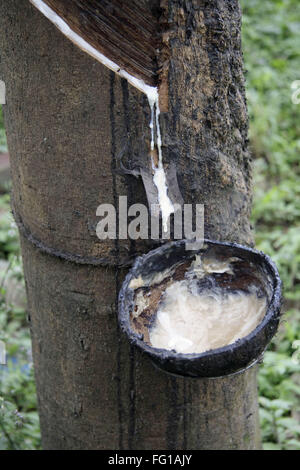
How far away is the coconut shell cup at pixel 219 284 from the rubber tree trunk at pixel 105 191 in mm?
81

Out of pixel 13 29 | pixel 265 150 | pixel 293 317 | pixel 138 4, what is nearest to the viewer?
pixel 138 4

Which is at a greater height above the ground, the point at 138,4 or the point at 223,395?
the point at 138,4

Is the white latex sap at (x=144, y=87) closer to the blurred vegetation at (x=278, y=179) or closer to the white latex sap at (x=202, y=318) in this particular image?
the white latex sap at (x=202, y=318)

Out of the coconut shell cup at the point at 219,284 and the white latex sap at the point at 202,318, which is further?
the white latex sap at the point at 202,318

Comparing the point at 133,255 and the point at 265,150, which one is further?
the point at 265,150

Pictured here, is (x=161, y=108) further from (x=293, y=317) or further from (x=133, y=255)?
(x=293, y=317)

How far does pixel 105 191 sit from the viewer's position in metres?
1.47

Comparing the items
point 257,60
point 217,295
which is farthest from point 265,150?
point 217,295

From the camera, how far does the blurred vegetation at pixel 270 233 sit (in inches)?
94.0

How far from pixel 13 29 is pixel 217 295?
971mm

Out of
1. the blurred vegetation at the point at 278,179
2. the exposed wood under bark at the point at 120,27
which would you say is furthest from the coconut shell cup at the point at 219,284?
the exposed wood under bark at the point at 120,27

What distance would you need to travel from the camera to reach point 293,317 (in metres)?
3.13

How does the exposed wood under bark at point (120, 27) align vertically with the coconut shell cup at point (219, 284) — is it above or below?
above
